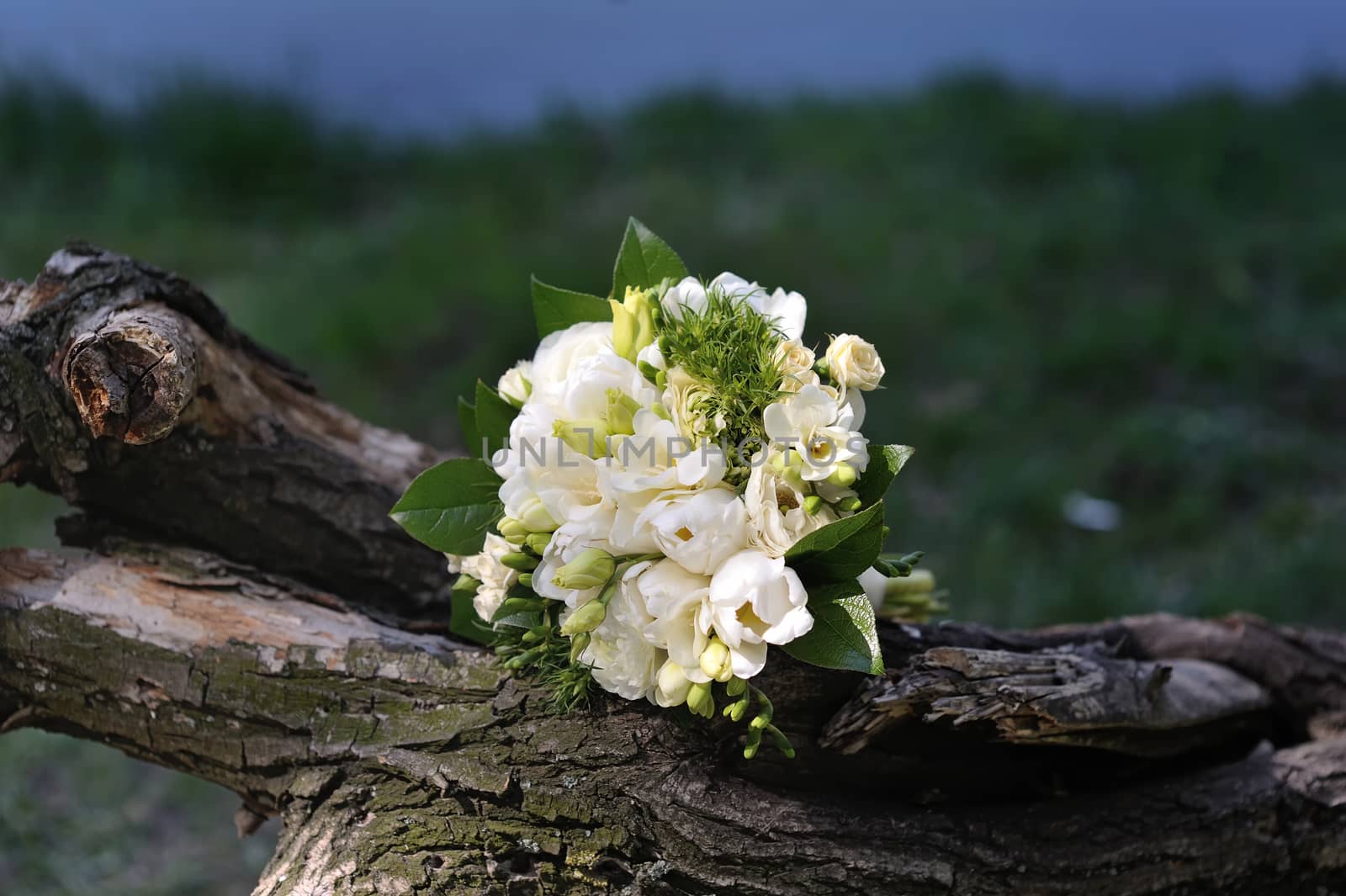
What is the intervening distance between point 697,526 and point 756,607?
3.3 inches

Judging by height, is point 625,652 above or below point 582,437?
below

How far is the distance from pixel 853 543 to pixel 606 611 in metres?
0.22

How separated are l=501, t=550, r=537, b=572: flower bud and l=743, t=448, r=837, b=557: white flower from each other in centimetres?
22

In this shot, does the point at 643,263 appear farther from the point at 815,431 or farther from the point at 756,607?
the point at 756,607

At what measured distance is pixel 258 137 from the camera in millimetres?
3834

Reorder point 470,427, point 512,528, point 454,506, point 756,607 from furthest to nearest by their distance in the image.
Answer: point 470,427, point 454,506, point 512,528, point 756,607

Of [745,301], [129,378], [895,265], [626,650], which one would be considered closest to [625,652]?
[626,650]

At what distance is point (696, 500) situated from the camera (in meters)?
0.91

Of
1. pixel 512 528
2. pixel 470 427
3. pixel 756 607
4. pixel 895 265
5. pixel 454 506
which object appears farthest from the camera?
pixel 895 265

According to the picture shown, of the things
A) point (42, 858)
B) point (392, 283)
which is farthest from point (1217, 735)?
point (392, 283)

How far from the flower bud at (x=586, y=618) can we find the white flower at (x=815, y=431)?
0.69 ft

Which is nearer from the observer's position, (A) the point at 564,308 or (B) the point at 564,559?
(B) the point at 564,559

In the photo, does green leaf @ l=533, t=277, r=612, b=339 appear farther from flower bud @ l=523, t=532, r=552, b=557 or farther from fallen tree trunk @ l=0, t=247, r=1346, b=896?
fallen tree trunk @ l=0, t=247, r=1346, b=896

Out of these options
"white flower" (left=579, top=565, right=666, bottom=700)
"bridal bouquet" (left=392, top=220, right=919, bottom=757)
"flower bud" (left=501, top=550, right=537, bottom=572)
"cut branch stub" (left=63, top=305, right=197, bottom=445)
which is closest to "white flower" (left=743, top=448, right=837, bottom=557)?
"bridal bouquet" (left=392, top=220, right=919, bottom=757)
